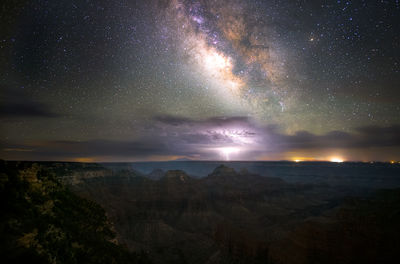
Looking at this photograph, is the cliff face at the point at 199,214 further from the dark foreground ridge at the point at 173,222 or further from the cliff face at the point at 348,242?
the cliff face at the point at 348,242

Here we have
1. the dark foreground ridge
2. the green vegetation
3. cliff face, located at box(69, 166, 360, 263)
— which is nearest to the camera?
the green vegetation

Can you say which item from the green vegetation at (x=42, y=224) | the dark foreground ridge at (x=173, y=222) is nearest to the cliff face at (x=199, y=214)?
the dark foreground ridge at (x=173, y=222)

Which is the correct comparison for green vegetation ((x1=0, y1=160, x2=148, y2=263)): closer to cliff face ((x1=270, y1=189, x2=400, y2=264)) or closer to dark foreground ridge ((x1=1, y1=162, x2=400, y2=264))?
dark foreground ridge ((x1=1, y1=162, x2=400, y2=264))

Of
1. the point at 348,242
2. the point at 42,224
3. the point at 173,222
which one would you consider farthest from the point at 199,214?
the point at 42,224

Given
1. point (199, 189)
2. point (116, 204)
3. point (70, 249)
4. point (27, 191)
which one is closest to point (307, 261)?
point (70, 249)

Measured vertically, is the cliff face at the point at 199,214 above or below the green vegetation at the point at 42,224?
below

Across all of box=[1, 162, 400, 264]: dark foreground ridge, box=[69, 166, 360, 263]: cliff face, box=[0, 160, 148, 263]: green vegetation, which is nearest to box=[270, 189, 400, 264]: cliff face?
box=[1, 162, 400, 264]: dark foreground ridge

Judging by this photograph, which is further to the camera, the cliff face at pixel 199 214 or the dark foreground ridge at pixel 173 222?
the cliff face at pixel 199 214

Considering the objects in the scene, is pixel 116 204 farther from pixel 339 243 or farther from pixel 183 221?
pixel 339 243
